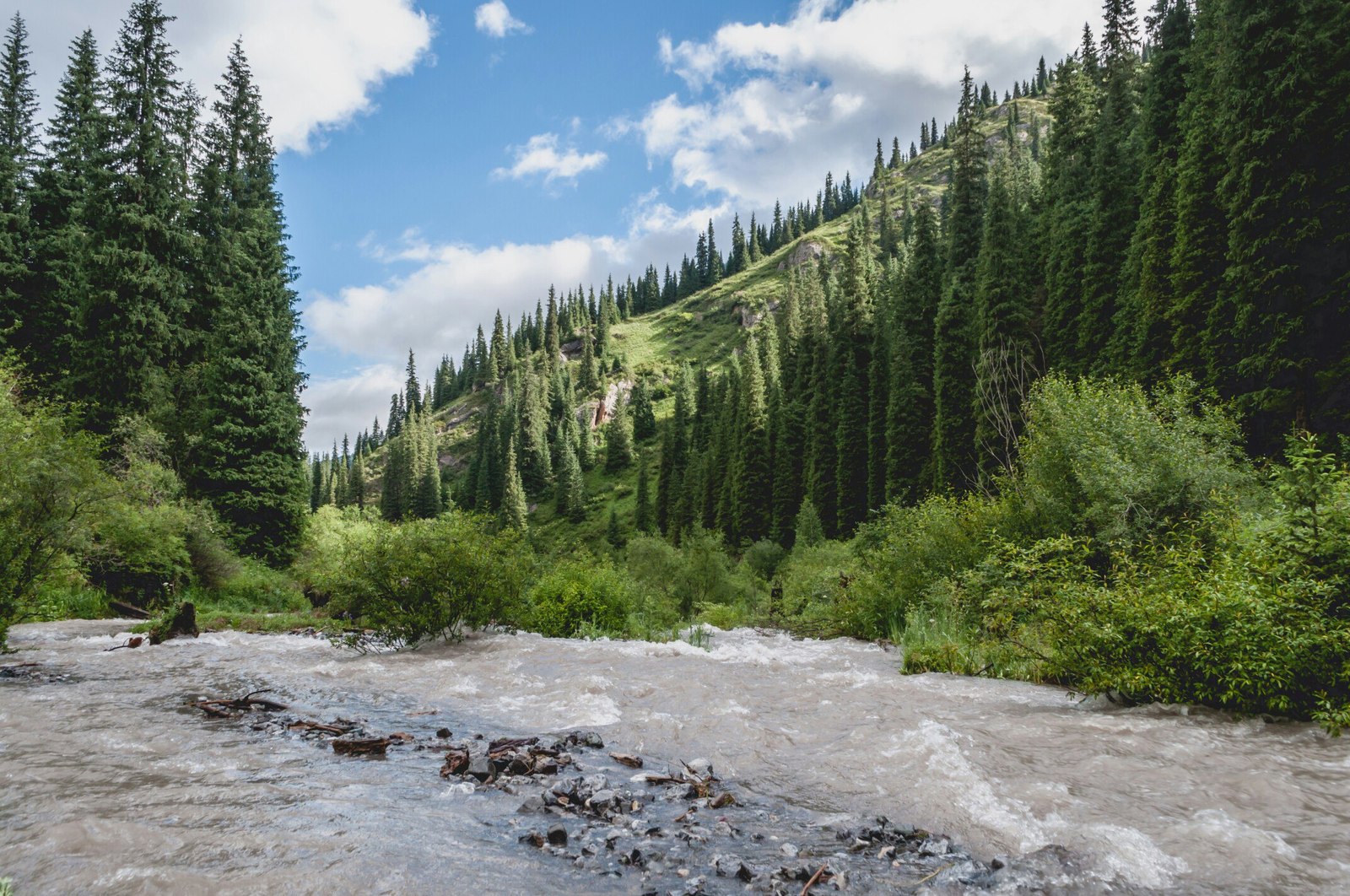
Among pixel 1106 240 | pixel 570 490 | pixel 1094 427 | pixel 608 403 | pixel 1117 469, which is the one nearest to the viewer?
pixel 1117 469

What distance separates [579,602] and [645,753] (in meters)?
13.2

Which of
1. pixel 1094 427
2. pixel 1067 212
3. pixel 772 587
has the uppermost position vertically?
pixel 1067 212

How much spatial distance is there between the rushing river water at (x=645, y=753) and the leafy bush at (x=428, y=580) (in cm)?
414

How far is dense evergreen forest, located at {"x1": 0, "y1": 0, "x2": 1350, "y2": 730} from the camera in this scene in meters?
10.2

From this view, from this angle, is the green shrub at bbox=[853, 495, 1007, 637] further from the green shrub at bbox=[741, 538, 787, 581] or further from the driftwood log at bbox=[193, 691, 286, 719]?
the green shrub at bbox=[741, 538, 787, 581]

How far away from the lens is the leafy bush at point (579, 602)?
69.4 feet

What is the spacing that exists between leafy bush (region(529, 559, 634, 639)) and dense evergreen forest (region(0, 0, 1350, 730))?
0.30ft

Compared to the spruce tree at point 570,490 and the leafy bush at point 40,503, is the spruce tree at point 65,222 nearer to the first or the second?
the leafy bush at point 40,503

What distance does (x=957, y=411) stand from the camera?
4572 centimetres

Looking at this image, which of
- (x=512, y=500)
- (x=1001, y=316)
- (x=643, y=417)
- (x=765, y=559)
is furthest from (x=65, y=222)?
(x=643, y=417)

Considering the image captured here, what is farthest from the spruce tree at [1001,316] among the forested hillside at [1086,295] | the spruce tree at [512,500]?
the spruce tree at [512,500]

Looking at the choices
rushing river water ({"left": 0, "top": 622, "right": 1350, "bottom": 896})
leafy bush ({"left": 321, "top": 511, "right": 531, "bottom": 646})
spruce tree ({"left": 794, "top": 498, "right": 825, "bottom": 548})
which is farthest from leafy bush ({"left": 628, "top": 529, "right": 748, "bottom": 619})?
rushing river water ({"left": 0, "top": 622, "right": 1350, "bottom": 896})

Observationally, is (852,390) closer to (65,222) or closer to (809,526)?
(809,526)

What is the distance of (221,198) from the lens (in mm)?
37000
